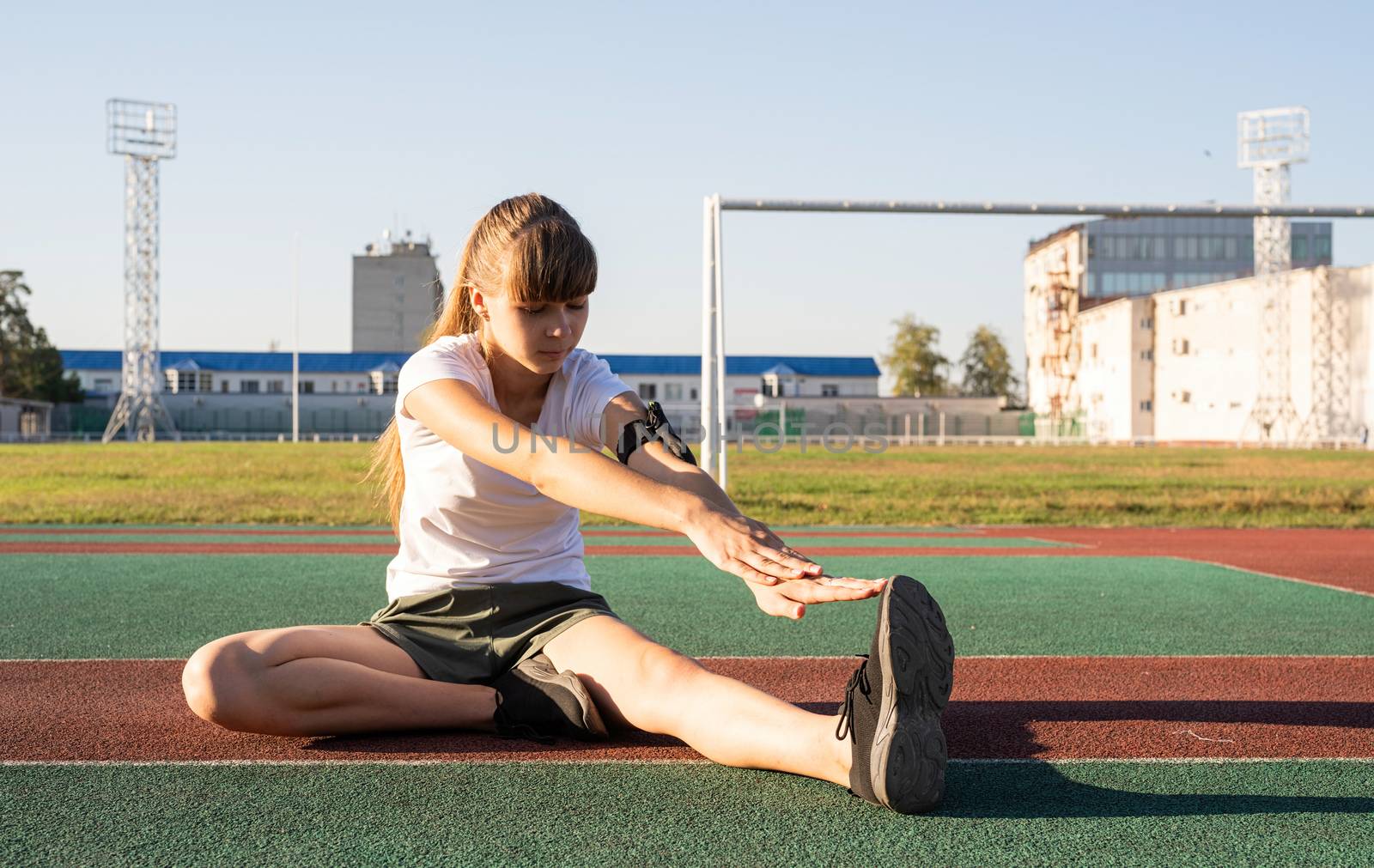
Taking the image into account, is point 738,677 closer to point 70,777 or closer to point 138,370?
point 70,777

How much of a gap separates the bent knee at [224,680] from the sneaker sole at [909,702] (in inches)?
60.9

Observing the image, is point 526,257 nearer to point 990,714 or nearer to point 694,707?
point 694,707

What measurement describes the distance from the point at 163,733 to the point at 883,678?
208cm

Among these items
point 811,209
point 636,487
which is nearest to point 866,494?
point 811,209

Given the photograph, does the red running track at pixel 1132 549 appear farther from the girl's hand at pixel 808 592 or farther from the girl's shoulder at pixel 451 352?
the girl's hand at pixel 808 592

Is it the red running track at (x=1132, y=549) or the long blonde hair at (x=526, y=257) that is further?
the red running track at (x=1132, y=549)

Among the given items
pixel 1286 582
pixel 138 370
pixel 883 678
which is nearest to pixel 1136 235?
pixel 138 370

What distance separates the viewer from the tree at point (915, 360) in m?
79.4

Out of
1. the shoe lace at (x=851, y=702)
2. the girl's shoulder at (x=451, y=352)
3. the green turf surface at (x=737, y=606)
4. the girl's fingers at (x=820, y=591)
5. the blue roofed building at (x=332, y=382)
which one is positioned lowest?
the green turf surface at (x=737, y=606)

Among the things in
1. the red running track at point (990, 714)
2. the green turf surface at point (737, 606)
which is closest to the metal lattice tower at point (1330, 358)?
the green turf surface at point (737, 606)

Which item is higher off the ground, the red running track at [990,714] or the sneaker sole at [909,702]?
the sneaker sole at [909,702]

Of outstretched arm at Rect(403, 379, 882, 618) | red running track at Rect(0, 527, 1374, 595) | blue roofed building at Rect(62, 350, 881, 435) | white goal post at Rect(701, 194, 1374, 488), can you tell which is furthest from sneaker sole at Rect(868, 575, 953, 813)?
blue roofed building at Rect(62, 350, 881, 435)

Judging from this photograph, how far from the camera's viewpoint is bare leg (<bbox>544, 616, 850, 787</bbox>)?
2.86m

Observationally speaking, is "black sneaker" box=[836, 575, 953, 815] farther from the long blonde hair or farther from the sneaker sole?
the long blonde hair
